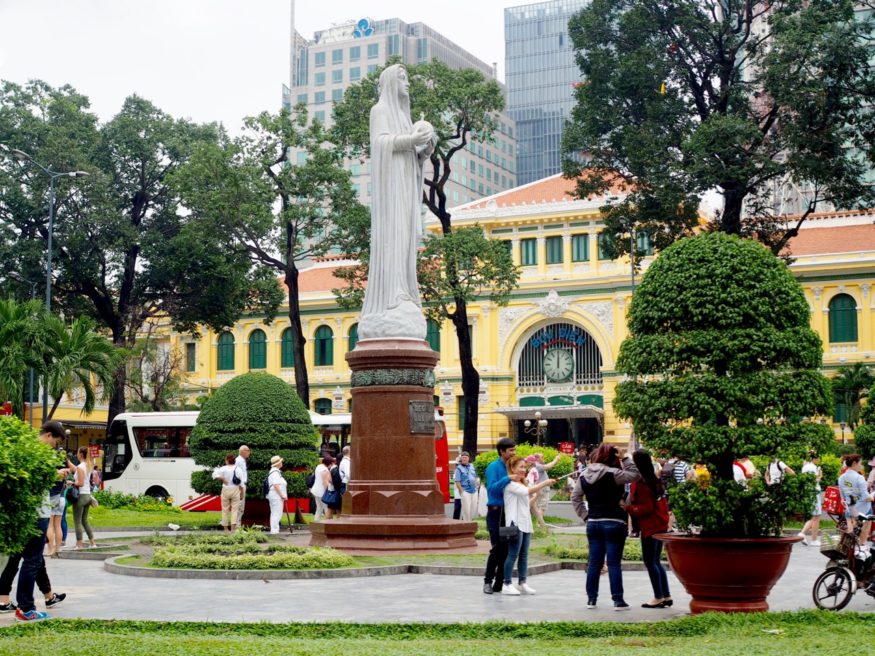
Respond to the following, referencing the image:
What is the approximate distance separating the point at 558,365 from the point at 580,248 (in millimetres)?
5810

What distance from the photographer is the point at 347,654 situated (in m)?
8.00

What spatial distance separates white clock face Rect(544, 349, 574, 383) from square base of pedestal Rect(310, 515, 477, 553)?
133 ft

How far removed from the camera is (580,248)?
186 feet

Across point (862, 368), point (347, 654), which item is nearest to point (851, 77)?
point (862, 368)

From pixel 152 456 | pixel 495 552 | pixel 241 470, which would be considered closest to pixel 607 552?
pixel 495 552

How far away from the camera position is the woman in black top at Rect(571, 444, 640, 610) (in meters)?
11.1

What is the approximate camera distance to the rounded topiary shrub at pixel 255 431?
76.9ft

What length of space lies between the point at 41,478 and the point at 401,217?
9591 mm

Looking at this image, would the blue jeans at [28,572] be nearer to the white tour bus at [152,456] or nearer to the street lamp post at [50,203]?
the street lamp post at [50,203]

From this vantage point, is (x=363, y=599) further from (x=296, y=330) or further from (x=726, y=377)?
(x=296, y=330)

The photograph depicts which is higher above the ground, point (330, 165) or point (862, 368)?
point (330, 165)

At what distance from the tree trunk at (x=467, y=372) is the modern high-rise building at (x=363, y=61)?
68.0 meters

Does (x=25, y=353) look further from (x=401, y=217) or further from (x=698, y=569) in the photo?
(x=698, y=569)

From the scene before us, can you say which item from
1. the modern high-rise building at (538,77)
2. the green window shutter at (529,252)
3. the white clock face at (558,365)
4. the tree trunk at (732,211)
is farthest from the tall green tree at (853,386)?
the modern high-rise building at (538,77)
